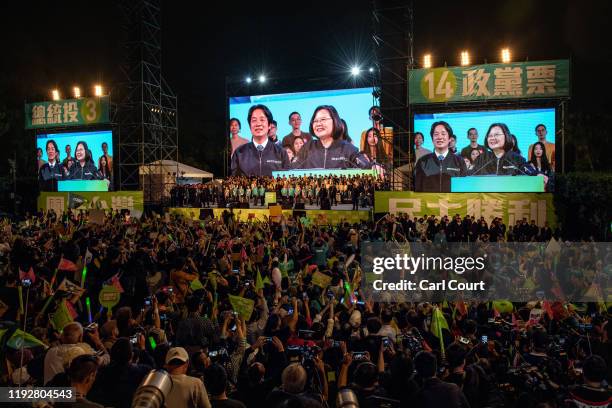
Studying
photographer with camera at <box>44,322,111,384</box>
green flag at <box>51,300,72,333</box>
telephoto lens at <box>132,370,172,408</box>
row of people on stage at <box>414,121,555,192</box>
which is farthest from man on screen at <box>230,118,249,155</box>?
telephoto lens at <box>132,370,172,408</box>

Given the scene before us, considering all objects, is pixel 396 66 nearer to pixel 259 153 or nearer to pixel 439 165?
pixel 439 165

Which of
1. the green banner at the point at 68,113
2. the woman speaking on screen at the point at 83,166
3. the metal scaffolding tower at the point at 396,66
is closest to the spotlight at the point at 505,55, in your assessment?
the metal scaffolding tower at the point at 396,66

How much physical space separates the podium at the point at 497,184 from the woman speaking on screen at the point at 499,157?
0.67ft

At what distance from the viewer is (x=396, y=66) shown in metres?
18.9

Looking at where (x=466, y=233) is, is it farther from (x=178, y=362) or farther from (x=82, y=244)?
(x=178, y=362)

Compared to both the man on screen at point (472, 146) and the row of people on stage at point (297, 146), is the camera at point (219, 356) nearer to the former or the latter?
the man on screen at point (472, 146)

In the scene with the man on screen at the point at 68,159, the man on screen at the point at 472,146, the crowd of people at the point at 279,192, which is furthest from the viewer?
the man on screen at the point at 68,159

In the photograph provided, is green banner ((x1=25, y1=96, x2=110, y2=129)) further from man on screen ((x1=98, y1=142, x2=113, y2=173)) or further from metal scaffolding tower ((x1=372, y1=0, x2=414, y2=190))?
metal scaffolding tower ((x1=372, y1=0, x2=414, y2=190))

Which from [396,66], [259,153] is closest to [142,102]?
[259,153]

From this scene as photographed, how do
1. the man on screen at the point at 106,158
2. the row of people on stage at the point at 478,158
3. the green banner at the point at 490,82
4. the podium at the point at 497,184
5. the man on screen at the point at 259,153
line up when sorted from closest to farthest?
the green banner at the point at 490,82
the podium at the point at 497,184
the row of people on stage at the point at 478,158
the man on screen at the point at 106,158
the man on screen at the point at 259,153

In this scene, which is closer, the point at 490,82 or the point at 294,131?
the point at 490,82

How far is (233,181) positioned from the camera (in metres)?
25.7

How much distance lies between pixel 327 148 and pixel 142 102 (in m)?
10.5

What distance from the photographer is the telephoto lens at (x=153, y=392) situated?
1995 millimetres
